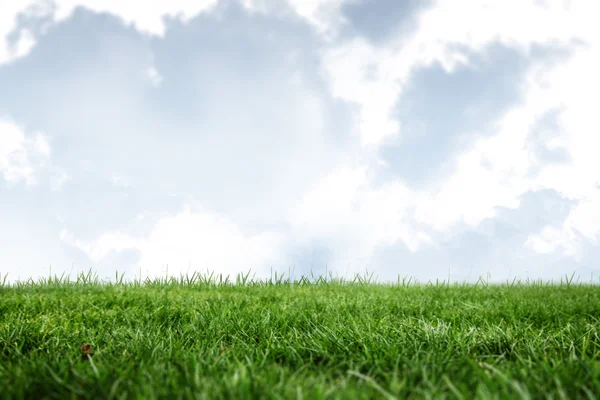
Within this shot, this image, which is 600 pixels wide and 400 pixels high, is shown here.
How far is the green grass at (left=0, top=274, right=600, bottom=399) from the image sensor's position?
1.83 m

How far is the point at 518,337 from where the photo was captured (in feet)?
10.5

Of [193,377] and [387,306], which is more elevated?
[387,306]

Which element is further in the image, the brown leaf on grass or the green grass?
the brown leaf on grass

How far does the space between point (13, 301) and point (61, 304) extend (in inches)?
20.5

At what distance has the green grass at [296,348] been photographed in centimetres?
183

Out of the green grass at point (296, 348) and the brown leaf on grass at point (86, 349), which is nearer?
the green grass at point (296, 348)

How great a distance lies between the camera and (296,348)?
9.57 ft

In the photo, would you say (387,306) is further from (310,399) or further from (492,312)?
(310,399)

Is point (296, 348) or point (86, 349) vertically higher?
point (296, 348)

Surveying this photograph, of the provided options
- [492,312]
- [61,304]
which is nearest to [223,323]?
[61,304]

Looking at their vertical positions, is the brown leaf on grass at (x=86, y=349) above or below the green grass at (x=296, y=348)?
below

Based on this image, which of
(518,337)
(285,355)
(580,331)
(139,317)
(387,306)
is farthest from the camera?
(387,306)

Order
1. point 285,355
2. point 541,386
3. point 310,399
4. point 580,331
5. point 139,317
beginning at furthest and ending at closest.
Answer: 1. point 139,317
2. point 580,331
3. point 285,355
4. point 541,386
5. point 310,399

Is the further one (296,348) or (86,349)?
(86,349)
